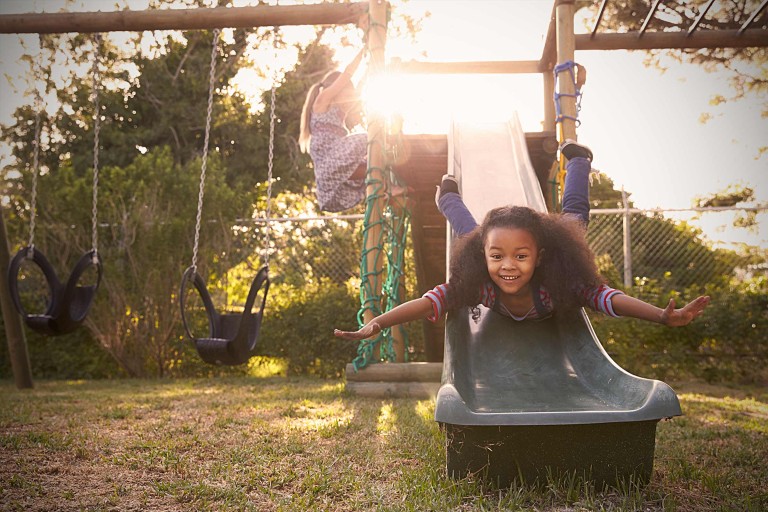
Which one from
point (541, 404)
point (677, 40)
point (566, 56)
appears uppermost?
point (677, 40)

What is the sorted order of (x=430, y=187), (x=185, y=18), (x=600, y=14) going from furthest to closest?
1. (x=430, y=187)
2. (x=185, y=18)
3. (x=600, y=14)

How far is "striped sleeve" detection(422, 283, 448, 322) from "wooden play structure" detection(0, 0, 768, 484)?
184 millimetres

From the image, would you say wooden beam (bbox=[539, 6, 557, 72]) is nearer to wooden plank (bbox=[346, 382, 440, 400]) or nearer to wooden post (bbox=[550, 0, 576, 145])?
wooden post (bbox=[550, 0, 576, 145])

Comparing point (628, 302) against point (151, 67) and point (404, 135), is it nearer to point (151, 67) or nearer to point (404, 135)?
point (404, 135)

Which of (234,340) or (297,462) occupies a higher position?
(234,340)

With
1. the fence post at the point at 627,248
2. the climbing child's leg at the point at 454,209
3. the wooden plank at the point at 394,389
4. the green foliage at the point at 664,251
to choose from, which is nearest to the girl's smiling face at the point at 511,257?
the climbing child's leg at the point at 454,209

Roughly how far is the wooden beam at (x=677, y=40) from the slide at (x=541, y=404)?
193cm

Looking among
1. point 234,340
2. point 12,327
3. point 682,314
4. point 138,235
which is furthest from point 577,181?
point 138,235

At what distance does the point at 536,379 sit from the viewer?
9.25 feet

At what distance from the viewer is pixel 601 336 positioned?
7.03 meters

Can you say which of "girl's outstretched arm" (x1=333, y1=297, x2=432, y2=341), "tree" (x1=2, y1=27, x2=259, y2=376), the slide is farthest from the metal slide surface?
"tree" (x1=2, y1=27, x2=259, y2=376)

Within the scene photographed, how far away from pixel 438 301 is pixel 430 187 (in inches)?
119

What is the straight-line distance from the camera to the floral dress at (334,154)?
5461 millimetres

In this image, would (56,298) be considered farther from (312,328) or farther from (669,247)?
(669,247)
